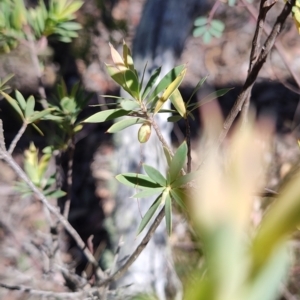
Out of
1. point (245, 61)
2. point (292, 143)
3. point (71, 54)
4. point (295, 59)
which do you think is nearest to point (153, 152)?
point (71, 54)

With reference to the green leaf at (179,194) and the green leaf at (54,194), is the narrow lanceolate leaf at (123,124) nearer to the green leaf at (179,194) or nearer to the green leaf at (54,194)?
the green leaf at (179,194)

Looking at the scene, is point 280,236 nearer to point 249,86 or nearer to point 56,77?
point 249,86

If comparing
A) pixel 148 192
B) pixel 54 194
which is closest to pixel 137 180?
pixel 148 192

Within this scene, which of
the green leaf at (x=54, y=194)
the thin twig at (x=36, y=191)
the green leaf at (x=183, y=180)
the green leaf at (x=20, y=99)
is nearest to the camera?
the green leaf at (x=183, y=180)

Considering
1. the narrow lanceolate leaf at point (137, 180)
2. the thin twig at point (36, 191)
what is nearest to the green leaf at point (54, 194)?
the thin twig at point (36, 191)

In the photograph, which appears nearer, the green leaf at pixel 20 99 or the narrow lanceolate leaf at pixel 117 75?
the narrow lanceolate leaf at pixel 117 75

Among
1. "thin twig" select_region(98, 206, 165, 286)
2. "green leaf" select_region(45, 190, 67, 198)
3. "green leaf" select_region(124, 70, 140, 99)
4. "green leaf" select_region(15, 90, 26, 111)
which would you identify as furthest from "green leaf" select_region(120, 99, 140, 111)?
"green leaf" select_region(45, 190, 67, 198)
